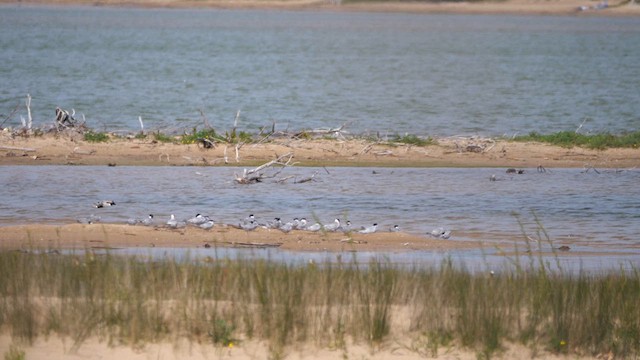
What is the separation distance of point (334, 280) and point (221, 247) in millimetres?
3091

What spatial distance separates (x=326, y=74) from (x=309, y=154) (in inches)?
1103

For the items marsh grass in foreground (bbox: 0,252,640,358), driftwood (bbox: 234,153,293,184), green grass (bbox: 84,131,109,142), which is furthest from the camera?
green grass (bbox: 84,131,109,142)

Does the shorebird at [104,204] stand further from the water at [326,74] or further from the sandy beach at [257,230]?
the water at [326,74]

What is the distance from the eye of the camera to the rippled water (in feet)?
44.1

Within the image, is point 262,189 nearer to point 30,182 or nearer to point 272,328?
point 30,182

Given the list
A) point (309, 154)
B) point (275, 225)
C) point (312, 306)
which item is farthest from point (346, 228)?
point (309, 154)

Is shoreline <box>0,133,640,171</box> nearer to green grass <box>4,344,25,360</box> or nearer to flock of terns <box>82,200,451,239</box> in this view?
flock of terns <box>82,200,451,239</box>

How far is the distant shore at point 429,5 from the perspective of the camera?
93688 mm

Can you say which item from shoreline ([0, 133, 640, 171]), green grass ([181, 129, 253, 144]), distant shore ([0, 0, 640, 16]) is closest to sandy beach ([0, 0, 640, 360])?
shoreline ([0, 133, 640, 171])

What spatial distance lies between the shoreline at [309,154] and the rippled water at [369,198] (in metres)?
0.65

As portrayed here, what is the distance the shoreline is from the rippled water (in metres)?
0.65

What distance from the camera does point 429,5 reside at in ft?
322

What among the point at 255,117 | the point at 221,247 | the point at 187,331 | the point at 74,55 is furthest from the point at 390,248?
the point at 74,55

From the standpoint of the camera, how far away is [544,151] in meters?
19.9
